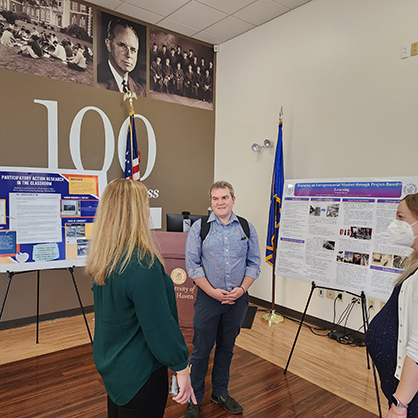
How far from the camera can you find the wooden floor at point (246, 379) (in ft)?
7.77

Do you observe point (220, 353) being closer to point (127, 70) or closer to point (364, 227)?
point (364, 227)

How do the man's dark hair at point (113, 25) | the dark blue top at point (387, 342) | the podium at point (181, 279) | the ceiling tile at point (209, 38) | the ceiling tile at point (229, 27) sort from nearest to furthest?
the dark blue top at point (387, 342) → the podium at point (181, 279) → the man's dark hair at point (113, 25) → the ceiling tile at point (229, 27) → the ceiling tile at point (209, 38)

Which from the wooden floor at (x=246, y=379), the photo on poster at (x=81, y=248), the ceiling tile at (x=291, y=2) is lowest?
the wooden floor at (x=246, y=379)

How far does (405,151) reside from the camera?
3193 millimetres

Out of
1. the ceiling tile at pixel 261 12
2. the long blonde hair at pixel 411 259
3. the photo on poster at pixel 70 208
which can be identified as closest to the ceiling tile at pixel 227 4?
the ceiling tile at pixel 261 12

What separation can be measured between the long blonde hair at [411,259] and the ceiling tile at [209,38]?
4212 mm

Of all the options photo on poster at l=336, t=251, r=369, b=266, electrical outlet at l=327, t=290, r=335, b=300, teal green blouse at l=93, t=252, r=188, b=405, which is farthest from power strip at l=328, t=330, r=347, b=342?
teal green blouse at l=93, t=252, r=188, b=405

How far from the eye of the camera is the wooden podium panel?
3.37 metres

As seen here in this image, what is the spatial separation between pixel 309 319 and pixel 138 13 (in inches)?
164

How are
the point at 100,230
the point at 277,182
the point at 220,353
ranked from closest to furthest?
the point at 100,230, the point at 220,353, the point at 277,182

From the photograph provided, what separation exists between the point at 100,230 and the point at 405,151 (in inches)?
115

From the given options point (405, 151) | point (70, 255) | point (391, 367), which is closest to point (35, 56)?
point (70, 255)

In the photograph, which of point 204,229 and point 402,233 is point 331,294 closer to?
point 204,229

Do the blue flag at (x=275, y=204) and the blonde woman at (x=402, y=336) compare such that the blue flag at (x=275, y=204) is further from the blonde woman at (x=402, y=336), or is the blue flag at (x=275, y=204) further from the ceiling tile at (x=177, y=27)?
the blonde woman at (x=402, y=336)
